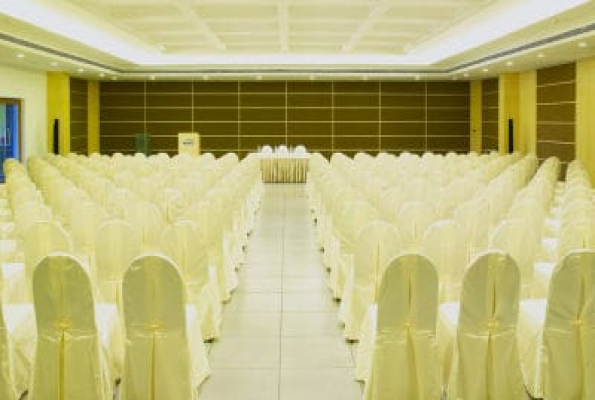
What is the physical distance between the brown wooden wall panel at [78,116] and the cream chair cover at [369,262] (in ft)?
58.2

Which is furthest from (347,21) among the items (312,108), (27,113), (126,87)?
(126,87)

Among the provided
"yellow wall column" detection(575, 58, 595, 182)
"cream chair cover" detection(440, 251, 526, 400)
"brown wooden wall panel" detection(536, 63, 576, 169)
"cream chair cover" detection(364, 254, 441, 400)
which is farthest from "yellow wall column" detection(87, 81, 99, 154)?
"cream chair cover" detection(440, 251, 526, 400)

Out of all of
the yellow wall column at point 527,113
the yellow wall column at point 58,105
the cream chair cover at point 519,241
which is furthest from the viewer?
the yellow wall column at point 58,105

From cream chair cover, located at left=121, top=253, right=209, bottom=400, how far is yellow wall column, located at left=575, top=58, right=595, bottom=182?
14.8 meters

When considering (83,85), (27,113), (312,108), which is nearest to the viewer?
(27,113)

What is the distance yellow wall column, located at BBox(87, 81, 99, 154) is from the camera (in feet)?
82.0

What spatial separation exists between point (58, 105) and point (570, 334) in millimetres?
19277

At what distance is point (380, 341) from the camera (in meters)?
4.57

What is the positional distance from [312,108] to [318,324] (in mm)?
19426

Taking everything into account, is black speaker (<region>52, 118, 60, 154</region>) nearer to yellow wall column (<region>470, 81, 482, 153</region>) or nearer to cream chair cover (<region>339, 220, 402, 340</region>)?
yellow wall column (<region>470, 81, 482, 153</region>)

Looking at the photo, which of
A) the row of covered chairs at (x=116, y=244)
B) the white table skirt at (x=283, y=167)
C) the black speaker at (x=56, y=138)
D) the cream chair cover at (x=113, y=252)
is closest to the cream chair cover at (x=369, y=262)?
the row of covered chairs at (x=116, y=244)

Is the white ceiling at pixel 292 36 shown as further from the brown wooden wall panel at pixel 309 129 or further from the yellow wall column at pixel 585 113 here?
the brown wooden wall panel at pixel 309 129

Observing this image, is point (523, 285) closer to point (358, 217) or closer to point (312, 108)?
point (358, 217)

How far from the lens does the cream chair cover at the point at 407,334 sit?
446 cm
